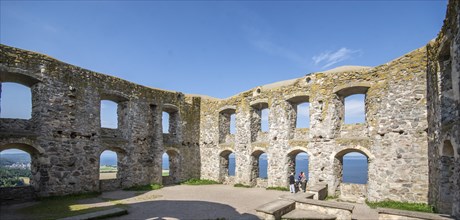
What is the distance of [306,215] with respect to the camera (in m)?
8.91

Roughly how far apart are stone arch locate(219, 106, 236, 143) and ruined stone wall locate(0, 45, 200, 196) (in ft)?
10.6

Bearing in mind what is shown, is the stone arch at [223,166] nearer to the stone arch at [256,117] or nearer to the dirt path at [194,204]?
the stone arch at [256,117]

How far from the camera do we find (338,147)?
13578 millimetres

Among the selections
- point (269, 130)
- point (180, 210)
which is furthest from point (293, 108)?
point (180, 210)

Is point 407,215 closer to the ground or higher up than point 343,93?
closer to the ground

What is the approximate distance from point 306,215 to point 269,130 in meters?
8.22

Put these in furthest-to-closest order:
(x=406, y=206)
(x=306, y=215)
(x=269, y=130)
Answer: (x=269, y=130) < (x=406, y=206) < (x=306, y=215)

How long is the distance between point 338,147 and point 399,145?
9.13ft

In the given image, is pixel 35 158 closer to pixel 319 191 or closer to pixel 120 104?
pixel 120 104

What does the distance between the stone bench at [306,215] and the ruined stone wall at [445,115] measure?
3.44m

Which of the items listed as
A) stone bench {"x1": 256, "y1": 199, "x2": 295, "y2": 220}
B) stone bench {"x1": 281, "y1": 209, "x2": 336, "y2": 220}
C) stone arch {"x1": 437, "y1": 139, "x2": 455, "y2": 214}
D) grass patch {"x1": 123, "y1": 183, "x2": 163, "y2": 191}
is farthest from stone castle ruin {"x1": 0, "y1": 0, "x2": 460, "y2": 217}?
stone bench {"x1": 256, "y1": 199, "x2": 295, "y2": 220}

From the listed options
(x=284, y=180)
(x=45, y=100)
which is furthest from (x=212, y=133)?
(x=45, y=100)

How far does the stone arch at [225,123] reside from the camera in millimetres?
19969

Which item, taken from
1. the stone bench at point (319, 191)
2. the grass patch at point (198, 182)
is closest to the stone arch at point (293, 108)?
the stone bench at point (319, 191)
